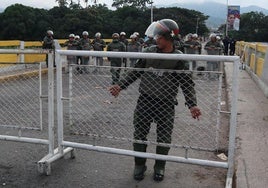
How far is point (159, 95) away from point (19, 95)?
12.7ft

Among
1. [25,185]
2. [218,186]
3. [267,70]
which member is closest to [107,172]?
[25,185]

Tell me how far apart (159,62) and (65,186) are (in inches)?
66.3

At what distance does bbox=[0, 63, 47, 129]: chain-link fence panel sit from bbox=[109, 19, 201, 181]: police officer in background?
142 cm

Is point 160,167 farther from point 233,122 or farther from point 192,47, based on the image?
point 192,47

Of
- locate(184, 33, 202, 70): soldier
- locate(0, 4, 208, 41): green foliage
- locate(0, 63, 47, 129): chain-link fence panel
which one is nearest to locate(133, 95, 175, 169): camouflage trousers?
locate(0, 63, 47, 129): chain-link fence panel

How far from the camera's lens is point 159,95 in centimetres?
455

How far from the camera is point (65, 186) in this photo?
4590 mm

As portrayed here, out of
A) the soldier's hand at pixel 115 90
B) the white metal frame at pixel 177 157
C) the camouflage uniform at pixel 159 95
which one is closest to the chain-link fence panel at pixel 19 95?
the white metal frame at pixel 177 157

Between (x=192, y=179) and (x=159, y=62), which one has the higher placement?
(x=159, y=62)

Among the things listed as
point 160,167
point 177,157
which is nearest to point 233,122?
point 177,157

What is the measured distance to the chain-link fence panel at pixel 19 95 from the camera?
618 centimetres

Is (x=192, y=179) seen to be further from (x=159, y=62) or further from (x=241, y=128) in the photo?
(x=241, y=128)

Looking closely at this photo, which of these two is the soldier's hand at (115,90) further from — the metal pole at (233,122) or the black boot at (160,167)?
the metal pole at (233,122)

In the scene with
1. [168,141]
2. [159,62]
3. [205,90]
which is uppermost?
[159,62]
